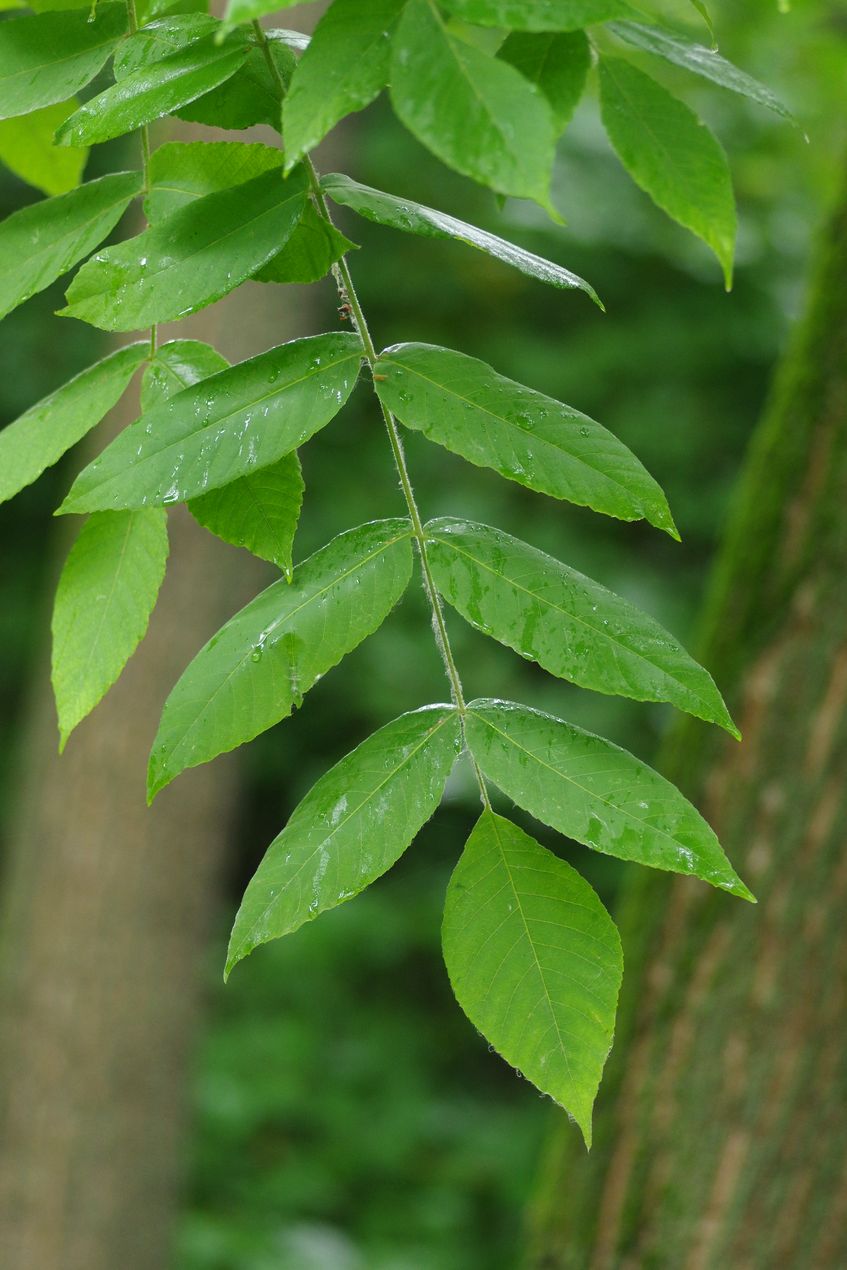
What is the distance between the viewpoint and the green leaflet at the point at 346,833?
635 mm

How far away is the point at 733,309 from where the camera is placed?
16.5 ft

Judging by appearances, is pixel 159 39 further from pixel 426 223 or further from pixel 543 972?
pixel 543 972

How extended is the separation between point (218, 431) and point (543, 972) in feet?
1.04

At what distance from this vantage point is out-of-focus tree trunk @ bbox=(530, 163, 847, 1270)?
5.31 ft

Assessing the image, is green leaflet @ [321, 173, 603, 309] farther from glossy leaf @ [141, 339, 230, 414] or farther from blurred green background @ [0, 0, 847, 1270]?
blurred green background @ [0, 0, 847, 1270]

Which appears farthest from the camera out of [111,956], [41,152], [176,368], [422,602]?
[422,602]

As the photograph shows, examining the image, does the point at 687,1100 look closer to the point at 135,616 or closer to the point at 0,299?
the point at 135,616

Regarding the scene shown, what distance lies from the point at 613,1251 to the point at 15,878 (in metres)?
2.26

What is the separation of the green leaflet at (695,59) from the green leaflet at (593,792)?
13.6 inches

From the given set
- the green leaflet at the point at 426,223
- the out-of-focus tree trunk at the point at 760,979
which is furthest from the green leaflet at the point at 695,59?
the out-of-focus tree trunk at the point at 760,979

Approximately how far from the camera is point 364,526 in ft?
2.38

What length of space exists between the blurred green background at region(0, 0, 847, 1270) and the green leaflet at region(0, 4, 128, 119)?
324 cm

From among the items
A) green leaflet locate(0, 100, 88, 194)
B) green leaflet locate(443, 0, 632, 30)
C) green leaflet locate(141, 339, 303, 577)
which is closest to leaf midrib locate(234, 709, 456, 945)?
green leaflet locate(141, 339, 303, 577)

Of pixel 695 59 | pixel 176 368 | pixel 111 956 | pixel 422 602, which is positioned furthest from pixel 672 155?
pixel 422 602
